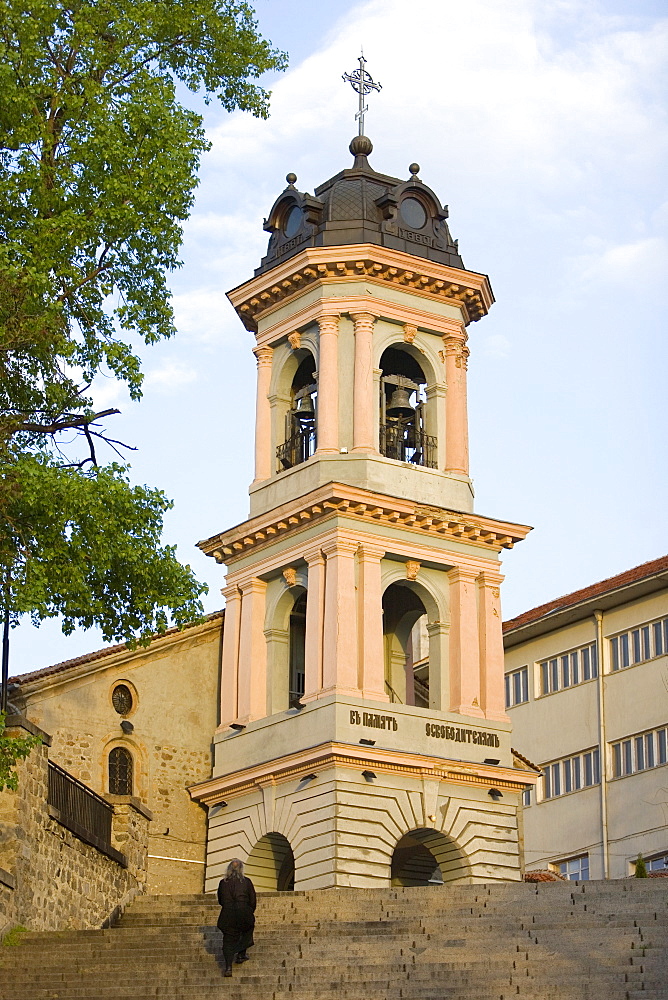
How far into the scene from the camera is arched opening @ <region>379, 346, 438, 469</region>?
1655 inches

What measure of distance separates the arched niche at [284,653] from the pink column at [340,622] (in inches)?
59.2

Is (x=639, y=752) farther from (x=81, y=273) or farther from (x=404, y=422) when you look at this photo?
(x=81, y=273)

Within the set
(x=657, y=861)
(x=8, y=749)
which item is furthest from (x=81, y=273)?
(x=657, y=861)

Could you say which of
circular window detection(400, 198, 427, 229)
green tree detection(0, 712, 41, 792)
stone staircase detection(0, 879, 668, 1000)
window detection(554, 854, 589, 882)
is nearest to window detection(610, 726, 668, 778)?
window detection(554, 854, 589, 882)

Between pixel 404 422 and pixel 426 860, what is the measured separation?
9.41 metres

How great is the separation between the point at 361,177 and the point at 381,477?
709 cm

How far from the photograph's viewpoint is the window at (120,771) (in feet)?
132

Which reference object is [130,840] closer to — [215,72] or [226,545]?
[226,545]

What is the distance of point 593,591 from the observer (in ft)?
187

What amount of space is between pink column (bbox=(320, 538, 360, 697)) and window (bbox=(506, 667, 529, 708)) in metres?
19.7

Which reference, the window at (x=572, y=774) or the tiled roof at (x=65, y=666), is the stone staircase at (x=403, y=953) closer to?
the tiled roof at (x=65, y=666)

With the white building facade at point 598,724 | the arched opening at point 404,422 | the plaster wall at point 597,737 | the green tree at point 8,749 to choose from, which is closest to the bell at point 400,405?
the arched opening at point 404,422

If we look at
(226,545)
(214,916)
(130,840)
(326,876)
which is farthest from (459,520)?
(214,916)

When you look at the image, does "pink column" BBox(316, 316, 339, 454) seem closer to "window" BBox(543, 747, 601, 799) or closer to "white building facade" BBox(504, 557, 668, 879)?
"white building facade" BBox(504, 557, 668, 879)
